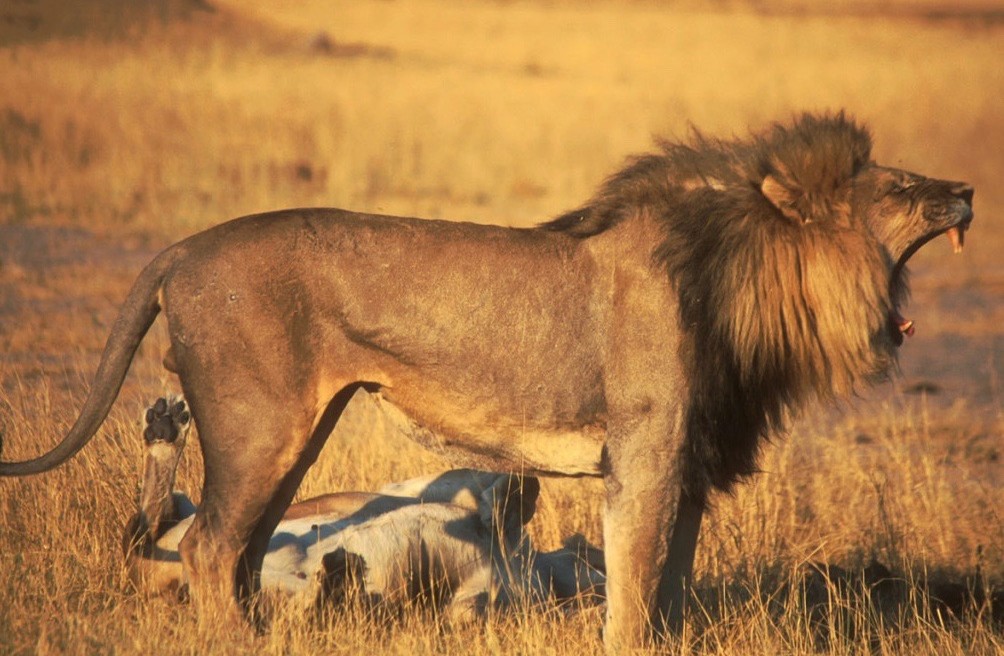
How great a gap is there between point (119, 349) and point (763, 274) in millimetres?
1939

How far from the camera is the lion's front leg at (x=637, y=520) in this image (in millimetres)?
4336

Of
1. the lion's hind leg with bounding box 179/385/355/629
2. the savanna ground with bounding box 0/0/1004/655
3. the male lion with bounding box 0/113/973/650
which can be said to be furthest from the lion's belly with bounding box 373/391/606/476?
the savanna ground with bounding box 0/0/1004/655

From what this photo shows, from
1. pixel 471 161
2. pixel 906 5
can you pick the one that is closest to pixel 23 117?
pixel 471 161

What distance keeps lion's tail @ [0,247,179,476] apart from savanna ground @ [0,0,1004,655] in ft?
1.87

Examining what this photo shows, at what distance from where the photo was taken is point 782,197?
14.6 feet

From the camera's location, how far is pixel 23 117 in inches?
612

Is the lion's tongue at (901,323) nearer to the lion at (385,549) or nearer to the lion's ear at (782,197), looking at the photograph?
the lion's ear at (782,197)

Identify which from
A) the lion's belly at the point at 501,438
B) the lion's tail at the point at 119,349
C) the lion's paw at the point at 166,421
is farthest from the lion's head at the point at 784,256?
the lion's paw at the point at 166,421

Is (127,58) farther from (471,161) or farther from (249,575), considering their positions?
(249,575)

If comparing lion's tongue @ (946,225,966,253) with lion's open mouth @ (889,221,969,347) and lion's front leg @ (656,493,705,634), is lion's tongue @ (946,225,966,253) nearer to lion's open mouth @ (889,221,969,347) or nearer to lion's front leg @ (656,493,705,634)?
lion's open mouth @ (889,221,969,347)

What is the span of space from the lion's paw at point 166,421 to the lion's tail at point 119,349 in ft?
2.50

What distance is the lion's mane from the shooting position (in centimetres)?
440

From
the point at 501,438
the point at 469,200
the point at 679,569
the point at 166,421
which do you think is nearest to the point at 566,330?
the point at 501,438

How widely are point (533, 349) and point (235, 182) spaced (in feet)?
39.4
